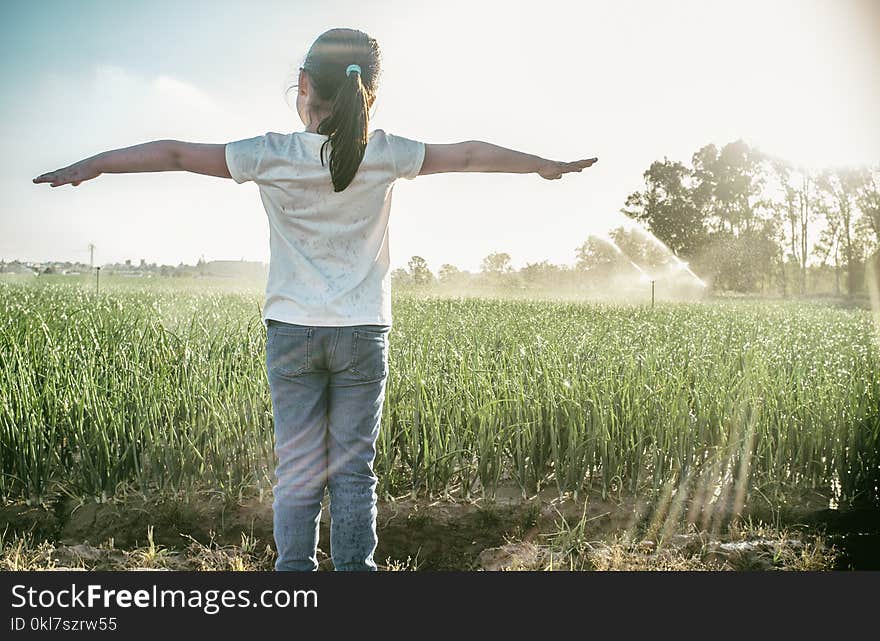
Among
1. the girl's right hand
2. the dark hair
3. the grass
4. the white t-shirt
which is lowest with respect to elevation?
the grass

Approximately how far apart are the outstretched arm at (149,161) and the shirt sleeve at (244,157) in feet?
0.08

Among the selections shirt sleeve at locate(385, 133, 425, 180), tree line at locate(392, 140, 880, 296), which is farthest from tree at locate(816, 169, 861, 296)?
shirt sleeve at locate(385, 133, 425, 180)

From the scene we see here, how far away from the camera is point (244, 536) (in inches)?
89.3

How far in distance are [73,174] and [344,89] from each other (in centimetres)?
69

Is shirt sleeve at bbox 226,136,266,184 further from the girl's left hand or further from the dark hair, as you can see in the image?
the girl's left hand

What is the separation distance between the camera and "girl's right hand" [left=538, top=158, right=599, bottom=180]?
5.95 feet

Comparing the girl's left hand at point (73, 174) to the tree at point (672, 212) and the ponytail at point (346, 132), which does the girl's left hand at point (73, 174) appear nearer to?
the ponytail at point (346, 132)

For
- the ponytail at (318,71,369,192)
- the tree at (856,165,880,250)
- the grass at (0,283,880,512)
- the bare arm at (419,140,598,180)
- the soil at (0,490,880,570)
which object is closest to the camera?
the ponytail at (318,71,369,192)

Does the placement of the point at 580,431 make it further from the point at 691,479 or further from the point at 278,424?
the point at 278,424

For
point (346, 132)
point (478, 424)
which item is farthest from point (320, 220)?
point (478, 424)

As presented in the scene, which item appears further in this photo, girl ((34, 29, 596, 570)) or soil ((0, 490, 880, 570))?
soil ((0, 490, 880, 570))

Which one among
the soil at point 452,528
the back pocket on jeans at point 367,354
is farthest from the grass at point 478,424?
the back pocket on jeans at point 367,354

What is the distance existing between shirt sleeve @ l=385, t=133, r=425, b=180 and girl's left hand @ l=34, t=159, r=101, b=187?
72 cm

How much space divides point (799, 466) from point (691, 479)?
466 millimetres
